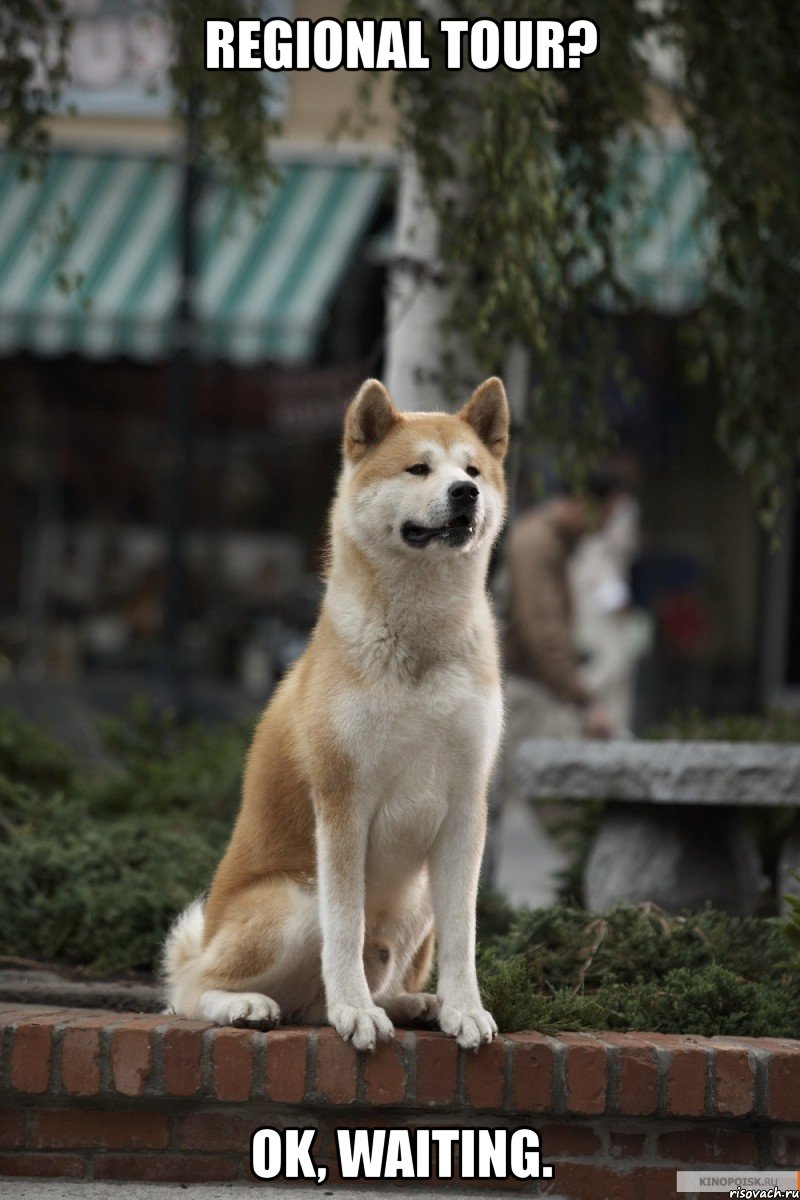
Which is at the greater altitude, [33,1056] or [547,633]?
[547,633]

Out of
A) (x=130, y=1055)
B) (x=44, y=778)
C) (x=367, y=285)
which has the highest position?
(x=367, y=285)

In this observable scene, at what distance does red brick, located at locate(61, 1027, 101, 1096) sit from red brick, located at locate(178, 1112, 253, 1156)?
0.25 meters

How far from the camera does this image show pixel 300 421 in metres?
13.0

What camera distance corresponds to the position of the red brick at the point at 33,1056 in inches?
138

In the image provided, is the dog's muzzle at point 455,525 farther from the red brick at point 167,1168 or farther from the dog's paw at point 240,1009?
the red brick at point 167,1168

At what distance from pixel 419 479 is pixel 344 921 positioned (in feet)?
3.18

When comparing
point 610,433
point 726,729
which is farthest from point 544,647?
point 610,433

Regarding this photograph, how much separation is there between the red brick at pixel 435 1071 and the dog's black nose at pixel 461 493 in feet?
3.90

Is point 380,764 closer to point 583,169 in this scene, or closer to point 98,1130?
point 98,1130

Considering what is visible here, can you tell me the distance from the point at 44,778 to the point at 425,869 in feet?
9.88

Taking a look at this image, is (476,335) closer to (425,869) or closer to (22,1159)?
(425,869)

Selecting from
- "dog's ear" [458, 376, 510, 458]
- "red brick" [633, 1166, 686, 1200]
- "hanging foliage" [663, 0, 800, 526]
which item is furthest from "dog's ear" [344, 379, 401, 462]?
"hanging foliage" [663, 0, 800, 526]

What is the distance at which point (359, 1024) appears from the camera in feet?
11.1

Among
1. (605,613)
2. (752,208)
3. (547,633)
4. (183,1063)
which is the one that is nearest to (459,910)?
(183,1063)
